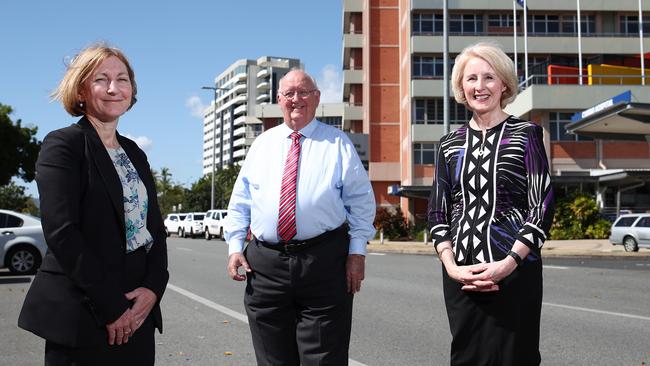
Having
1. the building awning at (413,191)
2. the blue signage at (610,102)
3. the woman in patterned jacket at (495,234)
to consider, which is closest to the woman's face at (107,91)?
the woman in patterned jacket at (495,234)

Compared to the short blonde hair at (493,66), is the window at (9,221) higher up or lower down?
lower down

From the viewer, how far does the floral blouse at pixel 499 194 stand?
3.12 m

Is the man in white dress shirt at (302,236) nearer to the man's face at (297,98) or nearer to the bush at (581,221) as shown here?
the man's face at (297,98)

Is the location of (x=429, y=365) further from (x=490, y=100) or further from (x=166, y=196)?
(x=166, y=196)

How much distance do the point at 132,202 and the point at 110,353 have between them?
2.10 feet

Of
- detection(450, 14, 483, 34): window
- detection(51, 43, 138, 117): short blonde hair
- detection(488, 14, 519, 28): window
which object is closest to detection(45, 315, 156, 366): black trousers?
detection(51, 43, 138, 117): short blonde hair

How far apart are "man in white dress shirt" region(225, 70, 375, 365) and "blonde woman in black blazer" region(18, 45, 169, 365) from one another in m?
0.81

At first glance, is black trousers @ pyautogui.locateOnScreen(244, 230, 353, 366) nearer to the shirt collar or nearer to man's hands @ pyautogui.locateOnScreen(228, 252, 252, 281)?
man's hands @ pyautogui.locateOnScreen(228, 252, 252, 281)

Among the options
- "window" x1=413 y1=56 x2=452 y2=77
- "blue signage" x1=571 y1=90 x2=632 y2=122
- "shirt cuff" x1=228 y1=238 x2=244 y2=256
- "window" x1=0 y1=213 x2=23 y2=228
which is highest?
"window" x1=413 y1=56 x2=452 y2=77

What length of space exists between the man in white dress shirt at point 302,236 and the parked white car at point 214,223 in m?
39.4

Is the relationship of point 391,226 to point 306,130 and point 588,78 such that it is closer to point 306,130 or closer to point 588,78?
point 588,78

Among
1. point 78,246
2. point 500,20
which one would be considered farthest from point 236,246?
point 500,20

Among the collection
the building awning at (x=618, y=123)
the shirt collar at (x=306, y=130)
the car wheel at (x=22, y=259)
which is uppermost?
the building awning at (x=618, y=123)

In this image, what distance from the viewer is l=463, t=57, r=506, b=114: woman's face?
131 inches
